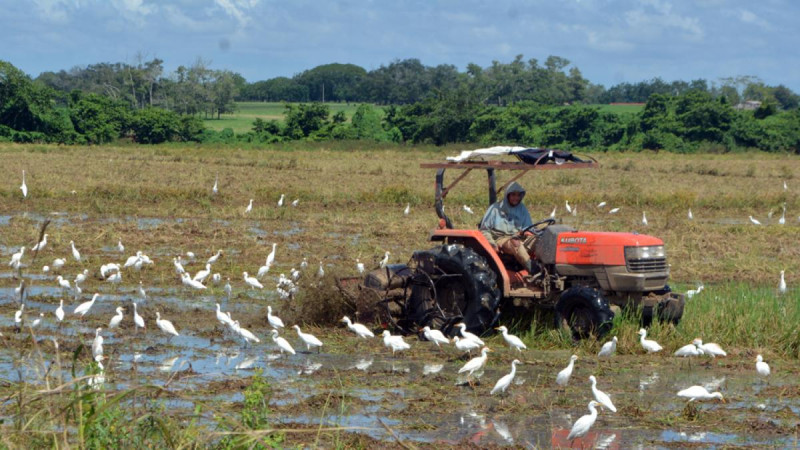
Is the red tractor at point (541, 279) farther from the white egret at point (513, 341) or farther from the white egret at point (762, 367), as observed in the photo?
the white egret at point (762, 367)

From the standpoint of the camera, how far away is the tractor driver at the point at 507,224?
10.4 metres

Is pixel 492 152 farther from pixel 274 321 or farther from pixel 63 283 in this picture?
pixel 63 283

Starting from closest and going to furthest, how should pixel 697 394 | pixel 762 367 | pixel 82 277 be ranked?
pixel 697 394 → pixel 762 367 → pixel 82 277

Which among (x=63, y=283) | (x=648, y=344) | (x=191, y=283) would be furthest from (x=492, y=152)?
(x=63, y=283)

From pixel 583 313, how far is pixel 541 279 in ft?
2.00

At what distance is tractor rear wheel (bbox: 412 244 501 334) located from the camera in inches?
393

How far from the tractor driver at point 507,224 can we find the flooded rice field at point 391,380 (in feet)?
3.16

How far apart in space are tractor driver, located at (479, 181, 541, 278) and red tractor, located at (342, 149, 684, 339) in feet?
0.50

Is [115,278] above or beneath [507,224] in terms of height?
beneath

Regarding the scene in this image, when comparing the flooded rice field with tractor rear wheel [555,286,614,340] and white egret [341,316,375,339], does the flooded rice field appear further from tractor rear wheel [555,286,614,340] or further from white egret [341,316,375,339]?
tractor rear wheel [555,286,614,340]

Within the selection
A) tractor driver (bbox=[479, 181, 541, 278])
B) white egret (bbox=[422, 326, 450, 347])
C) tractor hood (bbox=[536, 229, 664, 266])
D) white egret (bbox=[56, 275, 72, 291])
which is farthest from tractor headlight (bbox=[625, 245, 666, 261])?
white egret (bbox=[56, 275, 72, 291])

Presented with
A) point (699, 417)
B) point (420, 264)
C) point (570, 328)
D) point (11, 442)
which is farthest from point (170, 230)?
point (11, 442)

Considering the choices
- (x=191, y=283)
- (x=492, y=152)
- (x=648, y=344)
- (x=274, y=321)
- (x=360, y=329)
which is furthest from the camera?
(x=191, y=283)

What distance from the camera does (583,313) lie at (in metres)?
9.80
